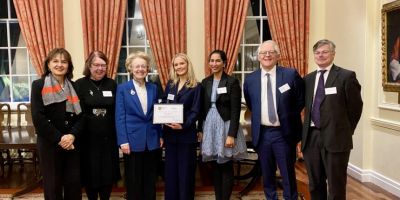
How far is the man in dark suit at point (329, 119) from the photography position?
8.47 ft

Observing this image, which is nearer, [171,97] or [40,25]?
[171,97]

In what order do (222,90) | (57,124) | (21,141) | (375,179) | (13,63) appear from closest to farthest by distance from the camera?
(57,124)
(222,90)
(21,141)
(375,179)
(13,63)

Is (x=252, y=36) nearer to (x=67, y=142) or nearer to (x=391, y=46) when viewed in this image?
(x=391, y=46)

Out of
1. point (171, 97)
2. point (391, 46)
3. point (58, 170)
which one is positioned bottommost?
point (58, 170)

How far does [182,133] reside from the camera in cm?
295

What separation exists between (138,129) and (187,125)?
407 millimetres

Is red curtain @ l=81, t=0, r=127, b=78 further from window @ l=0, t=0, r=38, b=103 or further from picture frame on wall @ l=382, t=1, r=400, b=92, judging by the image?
picture frame on wall @ l=382, t=1, r=400, b=92

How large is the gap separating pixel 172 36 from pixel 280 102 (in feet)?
10.1

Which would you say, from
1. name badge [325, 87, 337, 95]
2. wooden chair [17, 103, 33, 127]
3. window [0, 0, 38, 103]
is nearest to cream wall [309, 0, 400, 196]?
name badge [325, 87, 337, 95]

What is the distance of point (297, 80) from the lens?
2.79m

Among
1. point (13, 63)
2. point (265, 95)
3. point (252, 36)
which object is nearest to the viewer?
point (265, 95)

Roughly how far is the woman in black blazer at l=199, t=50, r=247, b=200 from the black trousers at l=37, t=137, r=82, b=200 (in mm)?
1060

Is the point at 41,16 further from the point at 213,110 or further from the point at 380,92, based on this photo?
the point at 380,92

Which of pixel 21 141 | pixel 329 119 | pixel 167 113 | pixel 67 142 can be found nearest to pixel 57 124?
pixel 67 142
